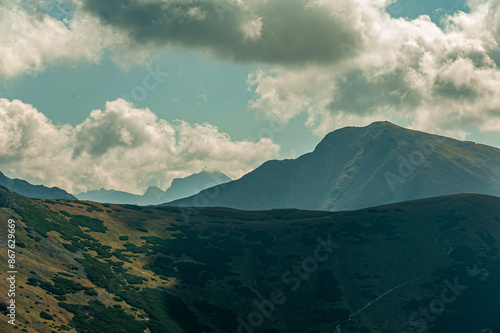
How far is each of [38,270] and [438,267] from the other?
108356 mm

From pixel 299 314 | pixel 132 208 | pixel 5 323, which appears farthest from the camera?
pixel 132 208

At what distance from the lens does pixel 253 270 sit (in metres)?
123

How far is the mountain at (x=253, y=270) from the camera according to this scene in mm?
80375

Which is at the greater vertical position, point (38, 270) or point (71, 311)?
point (38, 270)

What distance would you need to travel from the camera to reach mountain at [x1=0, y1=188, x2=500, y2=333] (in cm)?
8038

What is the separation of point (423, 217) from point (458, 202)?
1774 cm

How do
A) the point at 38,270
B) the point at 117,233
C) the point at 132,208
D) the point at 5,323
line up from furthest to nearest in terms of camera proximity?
the point at 132,208, the point at 117,233, the point at 38,270, the point at 5,323

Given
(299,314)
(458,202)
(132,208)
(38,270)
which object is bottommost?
(299,314)

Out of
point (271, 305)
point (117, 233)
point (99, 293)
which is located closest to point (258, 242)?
point (271, 305)

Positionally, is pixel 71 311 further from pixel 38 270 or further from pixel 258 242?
pixel 258 242

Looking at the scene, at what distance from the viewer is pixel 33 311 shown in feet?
210

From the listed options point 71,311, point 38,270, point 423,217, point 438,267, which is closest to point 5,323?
point 71,311

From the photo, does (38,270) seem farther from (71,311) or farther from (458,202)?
(458,202)

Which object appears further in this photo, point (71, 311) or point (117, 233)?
point (117, 233)
